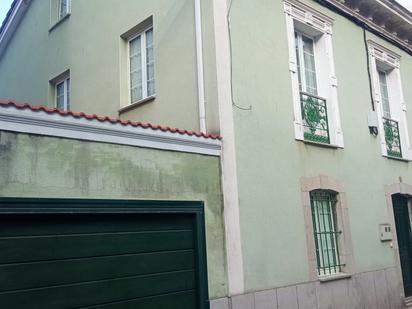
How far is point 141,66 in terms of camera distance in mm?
8914

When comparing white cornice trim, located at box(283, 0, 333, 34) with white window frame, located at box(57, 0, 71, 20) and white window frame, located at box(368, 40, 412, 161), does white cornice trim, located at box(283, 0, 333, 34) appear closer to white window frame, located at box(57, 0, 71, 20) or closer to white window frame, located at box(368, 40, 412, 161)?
white window frame, located at box(368, 40, 412, 161)

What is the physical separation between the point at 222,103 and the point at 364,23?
228 inches

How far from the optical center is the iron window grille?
8.33 m

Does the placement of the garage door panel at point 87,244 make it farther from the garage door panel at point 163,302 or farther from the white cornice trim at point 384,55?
the white cornice trim at point 384,55

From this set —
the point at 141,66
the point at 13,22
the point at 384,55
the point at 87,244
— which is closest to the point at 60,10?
the point at 13,22

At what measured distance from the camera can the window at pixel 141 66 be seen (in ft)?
28.5

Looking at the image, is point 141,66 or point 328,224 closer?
point 328,224

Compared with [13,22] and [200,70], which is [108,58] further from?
[13,22]

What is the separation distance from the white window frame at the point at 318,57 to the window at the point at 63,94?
19.1 ft

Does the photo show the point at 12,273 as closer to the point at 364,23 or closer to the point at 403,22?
the point at 364,23

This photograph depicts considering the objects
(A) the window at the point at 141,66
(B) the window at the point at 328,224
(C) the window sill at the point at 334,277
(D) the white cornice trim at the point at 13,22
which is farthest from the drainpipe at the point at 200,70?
(D) the white cornice trim at the point at 13,22

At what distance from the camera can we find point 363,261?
905 centimetres

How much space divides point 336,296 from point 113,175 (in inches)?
197

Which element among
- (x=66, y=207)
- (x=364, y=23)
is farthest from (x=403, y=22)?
(x=66, y=207)
